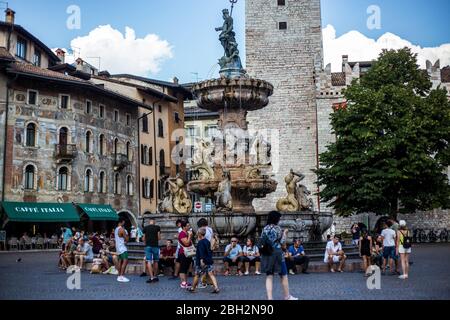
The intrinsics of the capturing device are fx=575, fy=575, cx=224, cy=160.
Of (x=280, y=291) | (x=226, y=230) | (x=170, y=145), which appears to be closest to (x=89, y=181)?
(x=170, y=145)

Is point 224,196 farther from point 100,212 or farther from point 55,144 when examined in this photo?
point 100,212

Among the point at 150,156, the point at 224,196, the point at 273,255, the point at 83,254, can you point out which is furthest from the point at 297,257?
the point at 150,156

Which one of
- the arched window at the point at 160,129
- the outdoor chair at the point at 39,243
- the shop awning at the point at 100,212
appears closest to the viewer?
the outdoor chair at the point at 39,243

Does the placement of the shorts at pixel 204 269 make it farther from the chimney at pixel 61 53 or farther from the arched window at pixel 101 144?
the chimney at pixel 61 53

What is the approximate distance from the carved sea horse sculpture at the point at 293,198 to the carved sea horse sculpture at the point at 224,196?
1861 millimetres

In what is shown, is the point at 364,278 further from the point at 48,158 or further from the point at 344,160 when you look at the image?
the point at 48,158

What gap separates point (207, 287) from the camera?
10.8 metres

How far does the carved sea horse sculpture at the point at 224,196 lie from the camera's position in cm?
1538

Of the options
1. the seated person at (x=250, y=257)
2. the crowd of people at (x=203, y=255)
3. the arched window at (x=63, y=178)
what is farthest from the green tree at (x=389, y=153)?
the seated person at (x=250, y=257)

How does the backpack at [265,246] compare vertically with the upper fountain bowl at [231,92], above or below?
below

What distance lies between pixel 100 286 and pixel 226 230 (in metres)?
Result: 4.66

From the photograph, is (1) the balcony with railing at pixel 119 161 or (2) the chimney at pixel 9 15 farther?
(2) the chimney at pixel 9 15
